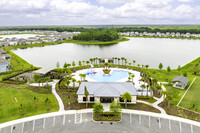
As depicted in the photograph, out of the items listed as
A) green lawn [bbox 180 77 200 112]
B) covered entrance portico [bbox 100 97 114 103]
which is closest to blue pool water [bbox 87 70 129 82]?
covered entrance portico [bbox 100 97 114 103]

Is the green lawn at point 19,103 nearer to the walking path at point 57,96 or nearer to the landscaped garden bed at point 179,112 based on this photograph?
the walking path at point 57,96

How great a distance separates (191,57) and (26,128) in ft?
252

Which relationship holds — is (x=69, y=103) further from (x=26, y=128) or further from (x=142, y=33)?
(x=142, y=33)

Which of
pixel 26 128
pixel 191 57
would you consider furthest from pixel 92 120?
pixel 191 57

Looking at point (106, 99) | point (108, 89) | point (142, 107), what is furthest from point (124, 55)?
point (142, 107)

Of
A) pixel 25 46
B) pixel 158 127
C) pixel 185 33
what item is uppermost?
pixel 185 33

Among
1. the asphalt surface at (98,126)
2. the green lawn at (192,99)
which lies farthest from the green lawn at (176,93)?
the asphalt surface at (98,126)

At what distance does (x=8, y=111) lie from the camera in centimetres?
2695

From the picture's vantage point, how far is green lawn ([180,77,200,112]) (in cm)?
2835

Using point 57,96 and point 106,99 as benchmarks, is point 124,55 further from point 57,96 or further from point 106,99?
point 57,96

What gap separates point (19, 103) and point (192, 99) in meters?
36.8

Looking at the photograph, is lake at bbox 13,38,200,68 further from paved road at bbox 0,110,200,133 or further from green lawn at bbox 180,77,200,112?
paved road at bbox 0,110,200,133

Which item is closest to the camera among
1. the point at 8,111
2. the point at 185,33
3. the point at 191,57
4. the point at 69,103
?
the point at 8,111

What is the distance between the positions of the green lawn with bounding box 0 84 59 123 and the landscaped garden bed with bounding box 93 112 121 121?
8.23 m
